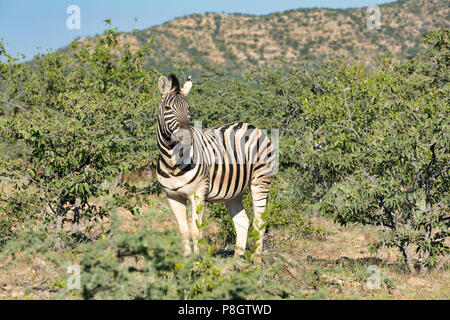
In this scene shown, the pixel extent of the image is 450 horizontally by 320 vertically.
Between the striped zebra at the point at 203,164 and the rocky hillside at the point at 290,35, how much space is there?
5768 centimetres

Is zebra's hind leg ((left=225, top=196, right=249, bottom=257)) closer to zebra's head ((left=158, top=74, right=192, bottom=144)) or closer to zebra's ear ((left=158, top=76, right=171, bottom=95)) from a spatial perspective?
zebra's head ((left=158, top=74, right=192, bottom=144))

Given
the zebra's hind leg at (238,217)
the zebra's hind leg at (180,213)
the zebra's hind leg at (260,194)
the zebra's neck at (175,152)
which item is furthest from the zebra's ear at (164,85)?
the zebra's hind leg at (238,217)

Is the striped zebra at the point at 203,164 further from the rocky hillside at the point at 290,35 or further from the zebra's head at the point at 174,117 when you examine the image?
the rocky hillside at the point at 290,35

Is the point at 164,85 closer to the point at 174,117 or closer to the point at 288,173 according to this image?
the point at 174,117

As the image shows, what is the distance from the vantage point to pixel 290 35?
75625 millimetres

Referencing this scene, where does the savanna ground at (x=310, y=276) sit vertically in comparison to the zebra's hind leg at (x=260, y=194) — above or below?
below

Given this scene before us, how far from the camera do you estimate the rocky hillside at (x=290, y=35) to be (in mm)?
68562

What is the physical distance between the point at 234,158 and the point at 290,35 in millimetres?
70282

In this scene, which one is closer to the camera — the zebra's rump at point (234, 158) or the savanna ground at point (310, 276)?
the savanna ground at point (310, 276)

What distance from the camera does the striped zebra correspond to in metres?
6.90

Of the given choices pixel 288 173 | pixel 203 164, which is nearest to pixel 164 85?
pixel 203 164

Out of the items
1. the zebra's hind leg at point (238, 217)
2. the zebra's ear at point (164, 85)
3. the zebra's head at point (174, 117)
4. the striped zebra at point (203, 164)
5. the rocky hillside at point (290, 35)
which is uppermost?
the rocky hillside at point (290, 35)

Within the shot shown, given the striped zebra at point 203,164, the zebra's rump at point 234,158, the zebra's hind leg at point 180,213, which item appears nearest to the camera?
the striped zebra at point 203,164
